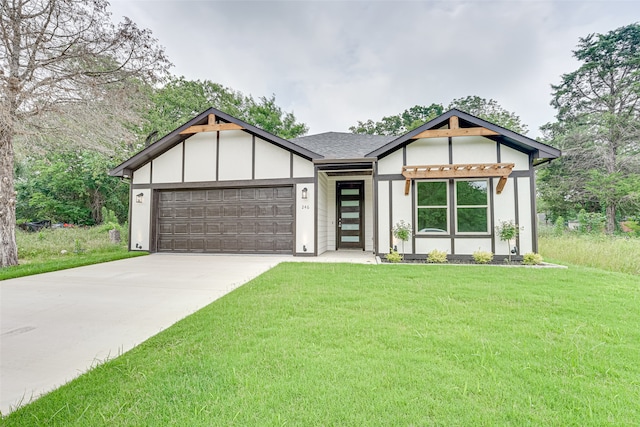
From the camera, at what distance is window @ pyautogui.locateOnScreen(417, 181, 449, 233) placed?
24.9 ft

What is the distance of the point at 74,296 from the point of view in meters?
4.06

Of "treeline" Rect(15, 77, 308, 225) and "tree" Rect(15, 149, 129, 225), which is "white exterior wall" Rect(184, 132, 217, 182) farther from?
"tree" Rect(15, 149, 129, 225)

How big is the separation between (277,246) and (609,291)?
7166mm

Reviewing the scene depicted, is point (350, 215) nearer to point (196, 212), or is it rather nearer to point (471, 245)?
point (471, 245)

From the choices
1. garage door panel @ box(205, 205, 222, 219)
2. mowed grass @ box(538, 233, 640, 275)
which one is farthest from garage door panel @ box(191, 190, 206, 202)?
mowed grass @ box(538, 233, 640, 275)

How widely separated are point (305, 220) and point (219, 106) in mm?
17144

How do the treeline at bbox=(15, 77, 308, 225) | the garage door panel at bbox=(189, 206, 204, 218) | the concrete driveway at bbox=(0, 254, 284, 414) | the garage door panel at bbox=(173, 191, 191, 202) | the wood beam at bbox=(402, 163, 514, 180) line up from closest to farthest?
1. the concrete driveway at bbox=(0, 254, 284, 414)
2. the wood beam at bbox=(402, 163, 514, 180)
3. the garage door panel at bbox=(189, 206, 204, 218)
4. the garage door panel at bbox=(173, 191, 191, 202)
5. the treeline at bbox=(15, 77, 308, 225)

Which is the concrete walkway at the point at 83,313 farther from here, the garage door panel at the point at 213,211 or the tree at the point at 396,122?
the tree at the point at 396,122

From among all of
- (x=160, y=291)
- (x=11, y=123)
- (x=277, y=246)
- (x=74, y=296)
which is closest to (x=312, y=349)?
(x=160, y=291)

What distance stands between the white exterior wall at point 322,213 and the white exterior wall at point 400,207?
2.24 m

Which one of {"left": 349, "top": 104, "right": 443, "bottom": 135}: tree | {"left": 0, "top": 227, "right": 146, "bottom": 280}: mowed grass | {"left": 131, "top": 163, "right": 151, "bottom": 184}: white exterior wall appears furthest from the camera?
{"left": 349, "top": 104, "right": 443, "bottom": 135}: tree

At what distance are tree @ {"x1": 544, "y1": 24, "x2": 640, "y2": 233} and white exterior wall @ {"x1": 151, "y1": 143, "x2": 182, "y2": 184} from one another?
19.8 m

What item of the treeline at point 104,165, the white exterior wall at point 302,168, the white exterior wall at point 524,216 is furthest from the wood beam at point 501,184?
the treeline at point 104,165

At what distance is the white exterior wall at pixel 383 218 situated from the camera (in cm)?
772
